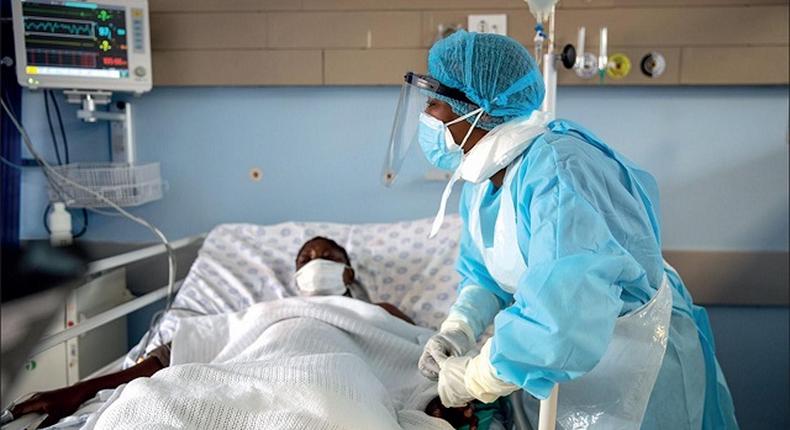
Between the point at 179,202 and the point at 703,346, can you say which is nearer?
the point at 703,346

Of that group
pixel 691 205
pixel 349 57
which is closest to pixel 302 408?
pixel 349 57

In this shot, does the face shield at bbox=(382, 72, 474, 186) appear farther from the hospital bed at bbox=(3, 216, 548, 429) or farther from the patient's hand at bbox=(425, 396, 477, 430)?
the hospital bed at bbox=(3, 216, 548, 429)

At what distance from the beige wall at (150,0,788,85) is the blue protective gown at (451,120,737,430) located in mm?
1020

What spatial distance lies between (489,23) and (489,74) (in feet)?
3.27

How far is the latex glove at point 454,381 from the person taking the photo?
4.01ft

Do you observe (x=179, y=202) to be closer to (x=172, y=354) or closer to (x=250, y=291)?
(x=250, y=291)

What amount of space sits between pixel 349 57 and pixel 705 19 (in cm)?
119

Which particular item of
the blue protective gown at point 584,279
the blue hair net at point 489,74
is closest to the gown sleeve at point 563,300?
the blue protective gown at point 584,279

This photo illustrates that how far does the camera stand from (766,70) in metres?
2.26

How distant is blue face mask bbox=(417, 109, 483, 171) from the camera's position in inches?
52.6

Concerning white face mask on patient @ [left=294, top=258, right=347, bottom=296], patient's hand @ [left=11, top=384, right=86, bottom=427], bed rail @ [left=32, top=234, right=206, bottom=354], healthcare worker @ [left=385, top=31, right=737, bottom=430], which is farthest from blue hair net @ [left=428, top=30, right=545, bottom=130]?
patient's hand @ [left=11, top=384, right=86, bottom=427]

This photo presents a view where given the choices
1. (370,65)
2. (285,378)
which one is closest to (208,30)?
(370,65)

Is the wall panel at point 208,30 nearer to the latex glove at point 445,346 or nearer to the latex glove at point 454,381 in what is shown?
the latex glove at point 445,346

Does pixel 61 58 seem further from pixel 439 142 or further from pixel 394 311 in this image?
pixel 439 142
